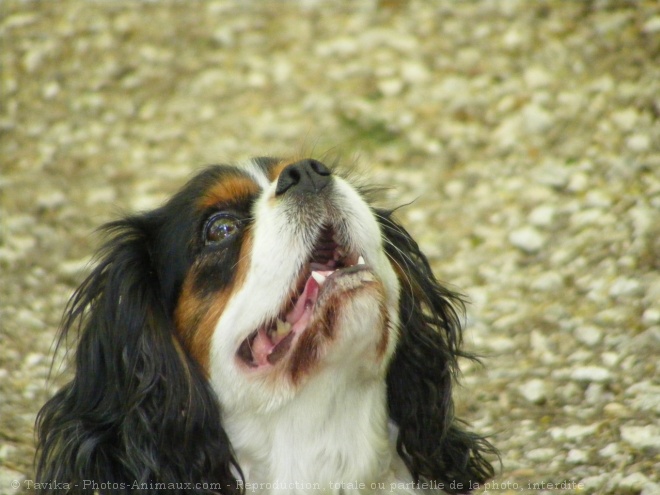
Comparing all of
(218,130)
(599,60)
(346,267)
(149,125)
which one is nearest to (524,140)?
(599,60)

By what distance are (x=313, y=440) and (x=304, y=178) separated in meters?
0.79

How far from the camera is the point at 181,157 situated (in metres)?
6.10

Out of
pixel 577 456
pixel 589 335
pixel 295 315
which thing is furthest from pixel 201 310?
pixel 589 335

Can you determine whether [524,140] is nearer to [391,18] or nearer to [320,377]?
[391,18]

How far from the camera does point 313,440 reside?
2.89 metres

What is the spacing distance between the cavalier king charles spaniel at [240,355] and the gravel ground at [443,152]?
0.88m

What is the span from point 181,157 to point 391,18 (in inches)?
71.4

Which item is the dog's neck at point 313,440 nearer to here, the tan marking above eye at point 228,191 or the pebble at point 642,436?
the tan marking above eye at point 228,191

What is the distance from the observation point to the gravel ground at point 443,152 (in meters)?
4.11

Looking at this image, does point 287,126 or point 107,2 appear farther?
point 107,2

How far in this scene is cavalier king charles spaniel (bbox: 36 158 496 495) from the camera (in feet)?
→ 9.21

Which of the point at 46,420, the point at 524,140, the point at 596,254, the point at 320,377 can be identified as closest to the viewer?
the point at 320,377

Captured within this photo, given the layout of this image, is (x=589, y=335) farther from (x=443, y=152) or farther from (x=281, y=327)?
(x=281, y=327)

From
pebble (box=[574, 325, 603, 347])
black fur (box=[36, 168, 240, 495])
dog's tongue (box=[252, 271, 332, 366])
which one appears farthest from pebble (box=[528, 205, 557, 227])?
black fur (box=[36, 168, 240, 495])
